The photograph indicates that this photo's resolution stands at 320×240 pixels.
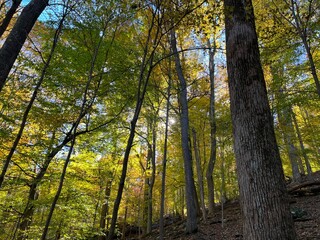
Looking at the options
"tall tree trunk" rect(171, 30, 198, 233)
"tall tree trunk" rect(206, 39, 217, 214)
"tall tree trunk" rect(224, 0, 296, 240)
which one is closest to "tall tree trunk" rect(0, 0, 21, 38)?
"tall tree trunk" rect(171, 30, 198, 233)

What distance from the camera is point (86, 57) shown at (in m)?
6.04

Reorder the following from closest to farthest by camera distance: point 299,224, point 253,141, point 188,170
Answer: point 253,141
point 299,224
point 188,170

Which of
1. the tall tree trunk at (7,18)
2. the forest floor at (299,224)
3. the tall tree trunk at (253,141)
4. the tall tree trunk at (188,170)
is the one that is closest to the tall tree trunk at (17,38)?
the tall tree trunk at (7,18)

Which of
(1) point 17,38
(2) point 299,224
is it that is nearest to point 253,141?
(2) point 299,224

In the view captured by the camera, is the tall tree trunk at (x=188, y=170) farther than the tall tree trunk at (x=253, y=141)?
Yes

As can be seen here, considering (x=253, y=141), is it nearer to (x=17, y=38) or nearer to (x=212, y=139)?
(x=17, y=38)

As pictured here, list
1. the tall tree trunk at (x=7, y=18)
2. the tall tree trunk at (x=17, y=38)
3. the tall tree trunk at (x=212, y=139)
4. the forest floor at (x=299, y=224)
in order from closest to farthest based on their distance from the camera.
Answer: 1. the tall tree trunk at (x=17, y=38)
2. the tall tree trunk at (x=7, y=18)
3. the forest floor at (x=299, y=224)
4. the tall tree trunk at (x=212, y=139)

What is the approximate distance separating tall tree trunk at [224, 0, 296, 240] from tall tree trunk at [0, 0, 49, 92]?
396 cm

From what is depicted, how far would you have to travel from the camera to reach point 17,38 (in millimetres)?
4215

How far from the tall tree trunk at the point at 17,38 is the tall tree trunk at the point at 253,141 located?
3.96 metres

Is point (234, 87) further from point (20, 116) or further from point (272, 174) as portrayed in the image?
point (20, 116)

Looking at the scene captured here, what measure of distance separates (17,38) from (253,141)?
4.66 m

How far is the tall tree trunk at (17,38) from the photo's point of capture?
13.1ft

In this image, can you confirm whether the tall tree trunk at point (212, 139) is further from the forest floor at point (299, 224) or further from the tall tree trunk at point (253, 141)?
the tall tree trunk at point (253, 141)
